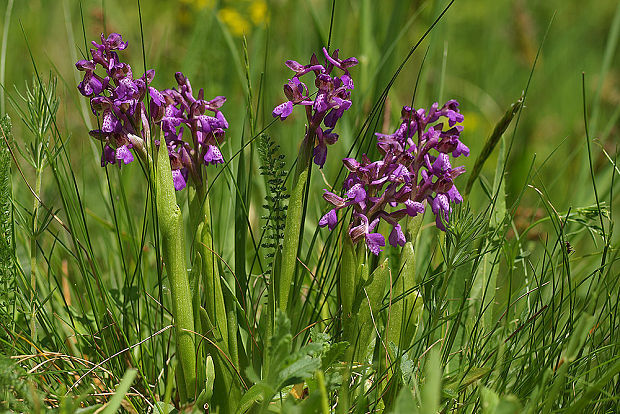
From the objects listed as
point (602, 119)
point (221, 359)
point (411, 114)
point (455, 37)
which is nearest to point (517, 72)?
point (602, 119)

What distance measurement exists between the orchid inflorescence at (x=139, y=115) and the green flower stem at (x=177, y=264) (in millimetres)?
75

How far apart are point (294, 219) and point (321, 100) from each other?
0.23 m

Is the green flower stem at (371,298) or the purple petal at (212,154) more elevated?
the purple petal at (212,154)

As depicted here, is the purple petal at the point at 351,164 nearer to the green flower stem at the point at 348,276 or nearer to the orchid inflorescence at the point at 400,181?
the orchid inflorescence at the point at 400,181

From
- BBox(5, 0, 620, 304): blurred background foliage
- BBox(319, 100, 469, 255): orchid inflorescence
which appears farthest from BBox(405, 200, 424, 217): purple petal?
BBox(5, 0, 620, 304): blurred background foliage

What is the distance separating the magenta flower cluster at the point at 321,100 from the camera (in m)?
1.21

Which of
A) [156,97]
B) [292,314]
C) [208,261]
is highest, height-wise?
[156,97]

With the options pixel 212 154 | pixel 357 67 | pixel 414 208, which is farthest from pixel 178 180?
pixel 357 67

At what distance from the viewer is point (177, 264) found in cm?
121

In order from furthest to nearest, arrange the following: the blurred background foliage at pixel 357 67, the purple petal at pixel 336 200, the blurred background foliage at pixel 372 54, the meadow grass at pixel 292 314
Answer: the blurred background foliage at pixel 372 54, the blurred background foliage at pixel 357 67, the purple petal at pixel 336 200, the meadow grass at pixel 292 314

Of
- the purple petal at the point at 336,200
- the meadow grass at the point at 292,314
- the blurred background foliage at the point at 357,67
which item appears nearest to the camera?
the meadow grass at the point at 292,314

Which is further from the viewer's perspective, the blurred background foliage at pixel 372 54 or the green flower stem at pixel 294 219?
the blurred background foliage at pixel 372 54

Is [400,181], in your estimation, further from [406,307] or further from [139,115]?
[139,115]

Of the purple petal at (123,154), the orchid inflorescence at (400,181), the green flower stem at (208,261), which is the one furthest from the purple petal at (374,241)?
the purple petal at (123,154)
